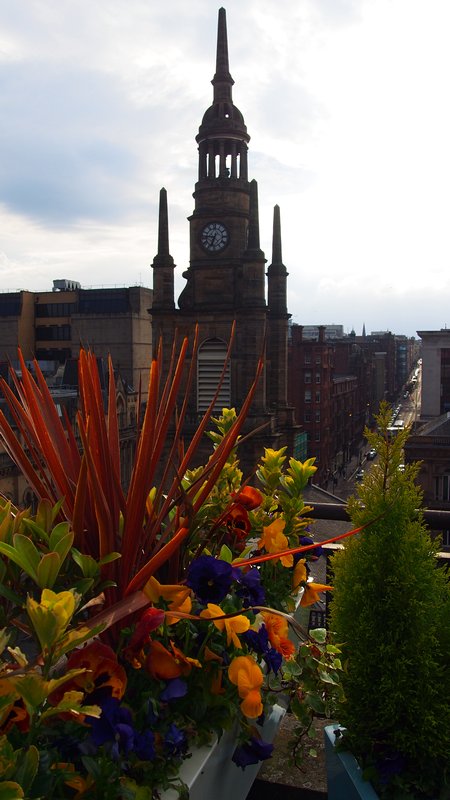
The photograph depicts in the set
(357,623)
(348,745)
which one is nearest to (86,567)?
(357,623)

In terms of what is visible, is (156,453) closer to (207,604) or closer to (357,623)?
(207,604)

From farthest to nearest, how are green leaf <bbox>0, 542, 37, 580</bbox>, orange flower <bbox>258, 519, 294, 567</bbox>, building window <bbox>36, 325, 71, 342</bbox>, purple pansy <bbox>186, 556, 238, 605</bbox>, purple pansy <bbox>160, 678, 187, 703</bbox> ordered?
1. building window <bbox>36, 325, 71, 342</bbox>
2. orange flower <bbox>258, 519, 294, 567</bbox>
3. purple pansy <bbox>186, 556, 238, 605</bbox>
4. purple pansy <bbox>160, 678, 187, 703</bbox>
5. green leaf <bbox>0, 542, 37, 580</bbox>

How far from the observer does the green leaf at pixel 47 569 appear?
173cm

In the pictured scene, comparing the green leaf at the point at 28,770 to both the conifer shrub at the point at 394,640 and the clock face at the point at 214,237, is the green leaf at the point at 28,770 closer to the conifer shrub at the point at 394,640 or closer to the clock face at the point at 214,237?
the conifer shrub at the point at 394,640

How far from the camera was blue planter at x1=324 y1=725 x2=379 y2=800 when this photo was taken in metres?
2.28

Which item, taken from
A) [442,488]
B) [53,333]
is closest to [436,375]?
[442,488]

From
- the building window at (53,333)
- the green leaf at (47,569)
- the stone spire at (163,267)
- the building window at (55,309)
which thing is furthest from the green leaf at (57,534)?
the building window at (53,333)

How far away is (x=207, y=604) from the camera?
2260 millimetres

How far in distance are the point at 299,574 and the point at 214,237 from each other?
3107 centimetres

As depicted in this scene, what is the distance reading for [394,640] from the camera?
2.25 meters

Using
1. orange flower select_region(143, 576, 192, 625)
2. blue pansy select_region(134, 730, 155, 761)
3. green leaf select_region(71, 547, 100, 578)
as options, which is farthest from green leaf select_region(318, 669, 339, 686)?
green leaf select_region(71, 547, 100, 578)

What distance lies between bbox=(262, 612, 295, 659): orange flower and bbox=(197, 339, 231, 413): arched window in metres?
28.2

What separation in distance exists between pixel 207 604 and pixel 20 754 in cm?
84

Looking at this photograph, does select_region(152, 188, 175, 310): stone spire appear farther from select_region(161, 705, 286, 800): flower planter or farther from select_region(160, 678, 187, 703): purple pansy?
select_region(160, 678, 187, 703): purple pansy
